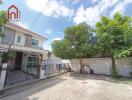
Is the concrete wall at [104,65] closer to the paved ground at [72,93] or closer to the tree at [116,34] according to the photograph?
the tree at [116,34]

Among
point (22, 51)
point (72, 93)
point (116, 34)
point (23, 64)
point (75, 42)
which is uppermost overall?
point (116, 34)

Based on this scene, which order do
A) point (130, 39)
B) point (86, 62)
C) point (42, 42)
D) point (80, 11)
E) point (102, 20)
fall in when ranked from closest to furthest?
point (80, 11), point (130, 39), point (102, 20), point (86, 62), point (42, 42)

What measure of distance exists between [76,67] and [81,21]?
7921 mm

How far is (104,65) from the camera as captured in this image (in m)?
16.5

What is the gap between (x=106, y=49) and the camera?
1454 cm

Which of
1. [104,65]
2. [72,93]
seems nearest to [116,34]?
[104,65]

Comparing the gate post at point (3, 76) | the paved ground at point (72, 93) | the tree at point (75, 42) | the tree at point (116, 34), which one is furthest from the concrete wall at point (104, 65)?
the gate post at point (3, 76)

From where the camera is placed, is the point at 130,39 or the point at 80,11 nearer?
the point at 80,11

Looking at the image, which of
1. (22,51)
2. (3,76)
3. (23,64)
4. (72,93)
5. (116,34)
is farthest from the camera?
(23,64)

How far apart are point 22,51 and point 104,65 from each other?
460 inches

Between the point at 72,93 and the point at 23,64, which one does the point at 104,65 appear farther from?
the point at 23,64

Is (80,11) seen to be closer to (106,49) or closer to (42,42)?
(106,49)

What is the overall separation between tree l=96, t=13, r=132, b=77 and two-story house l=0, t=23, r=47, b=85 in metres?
8.18

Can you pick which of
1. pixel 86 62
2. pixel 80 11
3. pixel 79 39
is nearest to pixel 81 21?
pixel 79 39
